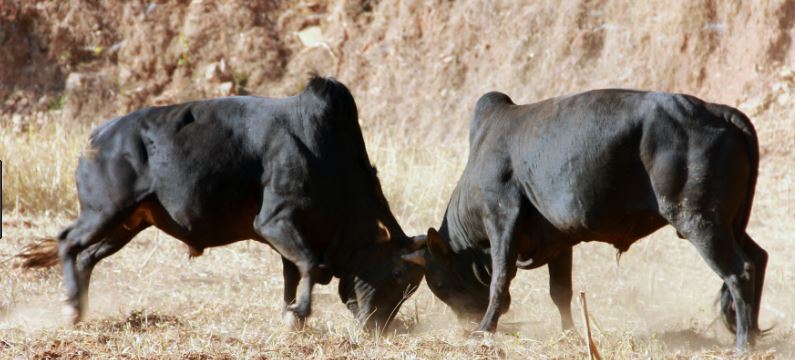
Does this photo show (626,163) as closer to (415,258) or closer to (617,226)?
(617,226)

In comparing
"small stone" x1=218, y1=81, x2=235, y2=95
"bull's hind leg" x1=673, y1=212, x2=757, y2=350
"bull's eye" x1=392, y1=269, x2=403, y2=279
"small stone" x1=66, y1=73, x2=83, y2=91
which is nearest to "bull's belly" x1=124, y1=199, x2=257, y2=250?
"bull's eye" x1=392, y1=269, x2=403, y2=279

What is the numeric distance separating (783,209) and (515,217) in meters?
5.23

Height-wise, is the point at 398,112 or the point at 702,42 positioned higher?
the point at 702,42

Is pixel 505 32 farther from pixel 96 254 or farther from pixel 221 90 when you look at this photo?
pixel 96 254

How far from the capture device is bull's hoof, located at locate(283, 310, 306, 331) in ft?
23.3

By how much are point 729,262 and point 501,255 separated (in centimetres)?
142

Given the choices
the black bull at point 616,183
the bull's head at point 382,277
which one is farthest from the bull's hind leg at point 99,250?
the black bull at point 616,183

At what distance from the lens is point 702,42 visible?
13586 mm

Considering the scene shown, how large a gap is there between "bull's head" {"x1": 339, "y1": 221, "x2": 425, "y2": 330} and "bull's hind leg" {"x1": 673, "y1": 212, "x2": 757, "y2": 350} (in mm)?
1914

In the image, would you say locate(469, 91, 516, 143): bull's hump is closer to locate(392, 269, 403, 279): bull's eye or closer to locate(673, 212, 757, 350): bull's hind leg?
locate(392, 269, 403, 279): bull's eye

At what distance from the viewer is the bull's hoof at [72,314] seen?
720 centimetres

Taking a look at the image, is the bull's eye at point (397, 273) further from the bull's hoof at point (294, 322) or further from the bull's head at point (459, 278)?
the bull's hoof at point (294, 322)

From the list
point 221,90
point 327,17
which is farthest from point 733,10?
point 221,90

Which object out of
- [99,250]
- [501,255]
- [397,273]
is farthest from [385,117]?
[501,255]
